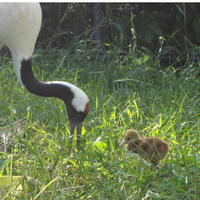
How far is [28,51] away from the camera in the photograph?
295 cm

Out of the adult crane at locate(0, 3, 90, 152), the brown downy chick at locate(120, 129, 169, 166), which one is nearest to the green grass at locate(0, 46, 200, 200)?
the brown downy chick at locate(120, 129, 169, 166)

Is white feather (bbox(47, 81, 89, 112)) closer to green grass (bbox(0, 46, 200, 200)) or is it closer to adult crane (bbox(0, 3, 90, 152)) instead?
A: adult crane (bbox(0, 3, 90, 152))

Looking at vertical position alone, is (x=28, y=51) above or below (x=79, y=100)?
above

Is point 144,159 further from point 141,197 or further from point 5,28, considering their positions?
point 5,28

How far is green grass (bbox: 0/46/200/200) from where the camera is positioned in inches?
76.2

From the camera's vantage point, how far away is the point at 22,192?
6.21 feet

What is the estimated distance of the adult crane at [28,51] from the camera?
273cm

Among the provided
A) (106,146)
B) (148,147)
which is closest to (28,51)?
(106,146)

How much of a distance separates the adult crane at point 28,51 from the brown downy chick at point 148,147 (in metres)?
0.53

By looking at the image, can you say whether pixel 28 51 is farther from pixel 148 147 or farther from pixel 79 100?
pixel 148 147

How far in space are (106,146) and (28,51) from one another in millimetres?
1075

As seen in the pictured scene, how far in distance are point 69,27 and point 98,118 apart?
3082 millimetres

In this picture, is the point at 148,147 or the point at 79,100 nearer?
the point at 148,147

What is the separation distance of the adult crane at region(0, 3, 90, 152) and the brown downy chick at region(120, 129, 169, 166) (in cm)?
53
